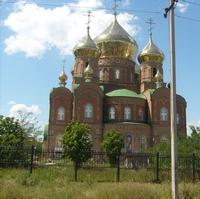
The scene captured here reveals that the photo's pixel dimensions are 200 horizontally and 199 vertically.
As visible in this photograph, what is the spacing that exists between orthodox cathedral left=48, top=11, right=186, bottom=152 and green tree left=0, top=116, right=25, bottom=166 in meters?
12.9

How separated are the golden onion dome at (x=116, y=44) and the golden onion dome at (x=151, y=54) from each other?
1.66 m

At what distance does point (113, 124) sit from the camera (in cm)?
4966

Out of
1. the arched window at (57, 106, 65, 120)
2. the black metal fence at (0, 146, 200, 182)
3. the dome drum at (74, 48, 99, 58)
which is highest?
the dome drum at (74, 48, 99, 58)

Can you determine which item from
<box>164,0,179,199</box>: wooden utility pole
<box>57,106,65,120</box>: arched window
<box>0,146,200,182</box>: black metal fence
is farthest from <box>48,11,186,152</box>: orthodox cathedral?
<box>164,0,179,199</box>: wooden utility pole

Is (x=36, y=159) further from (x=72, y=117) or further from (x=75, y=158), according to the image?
(x=72, y=117)

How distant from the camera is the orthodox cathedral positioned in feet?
162

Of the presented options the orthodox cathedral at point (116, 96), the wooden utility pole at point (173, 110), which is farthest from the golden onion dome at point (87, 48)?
the wooden utility pole at point (173, 110)

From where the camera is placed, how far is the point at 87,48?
55.5 m

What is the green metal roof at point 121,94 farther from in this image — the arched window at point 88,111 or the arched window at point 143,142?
the arched window at point 143,142

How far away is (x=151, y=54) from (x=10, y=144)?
34.0 meters

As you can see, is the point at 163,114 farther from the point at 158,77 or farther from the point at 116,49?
the point at 116,49

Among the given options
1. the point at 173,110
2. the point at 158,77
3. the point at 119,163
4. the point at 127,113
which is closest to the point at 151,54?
the point at 158,77

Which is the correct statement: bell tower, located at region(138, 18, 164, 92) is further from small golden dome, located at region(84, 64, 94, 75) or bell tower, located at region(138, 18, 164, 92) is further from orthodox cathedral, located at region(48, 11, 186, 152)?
small golden dome, located at region(84, 64, 94, 75)

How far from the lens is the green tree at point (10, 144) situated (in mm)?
21797
